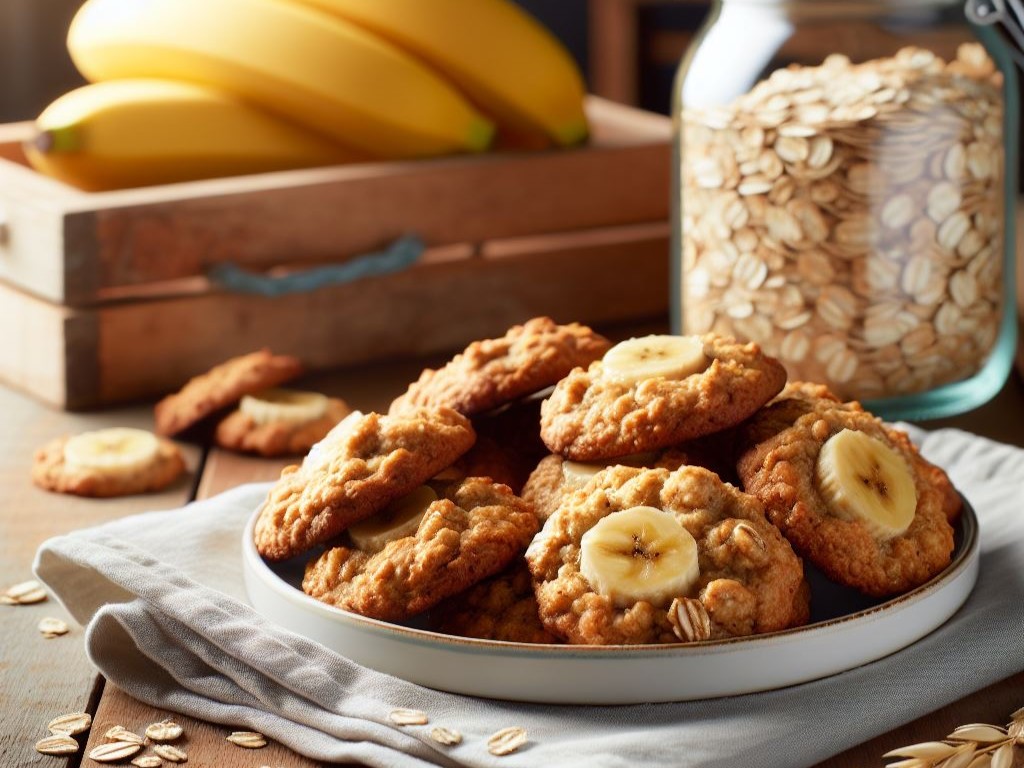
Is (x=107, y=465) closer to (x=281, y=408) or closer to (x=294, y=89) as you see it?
(x=281, y=408)

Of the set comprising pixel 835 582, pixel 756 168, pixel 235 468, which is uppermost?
pixel 756 168

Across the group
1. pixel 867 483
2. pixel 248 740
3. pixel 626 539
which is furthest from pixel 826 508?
pixel 248 740

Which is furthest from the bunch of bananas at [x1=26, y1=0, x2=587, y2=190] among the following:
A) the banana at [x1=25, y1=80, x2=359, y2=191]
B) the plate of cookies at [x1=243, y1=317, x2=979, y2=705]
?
the plate of cookies at [x1=243, y1=317, x2=979, y2=705]

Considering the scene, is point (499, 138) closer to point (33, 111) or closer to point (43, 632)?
point (43, 632)

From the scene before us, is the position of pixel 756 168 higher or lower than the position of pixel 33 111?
higher

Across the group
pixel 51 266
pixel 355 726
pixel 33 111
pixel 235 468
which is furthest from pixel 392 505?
pixel 33 111

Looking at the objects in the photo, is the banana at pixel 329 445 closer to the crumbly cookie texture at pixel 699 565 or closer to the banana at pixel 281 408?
the crumbly cookie texture at pixel 699 565

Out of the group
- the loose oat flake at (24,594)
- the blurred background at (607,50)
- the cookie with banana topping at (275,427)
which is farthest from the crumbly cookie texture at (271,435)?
the blurred background at (607,50)
